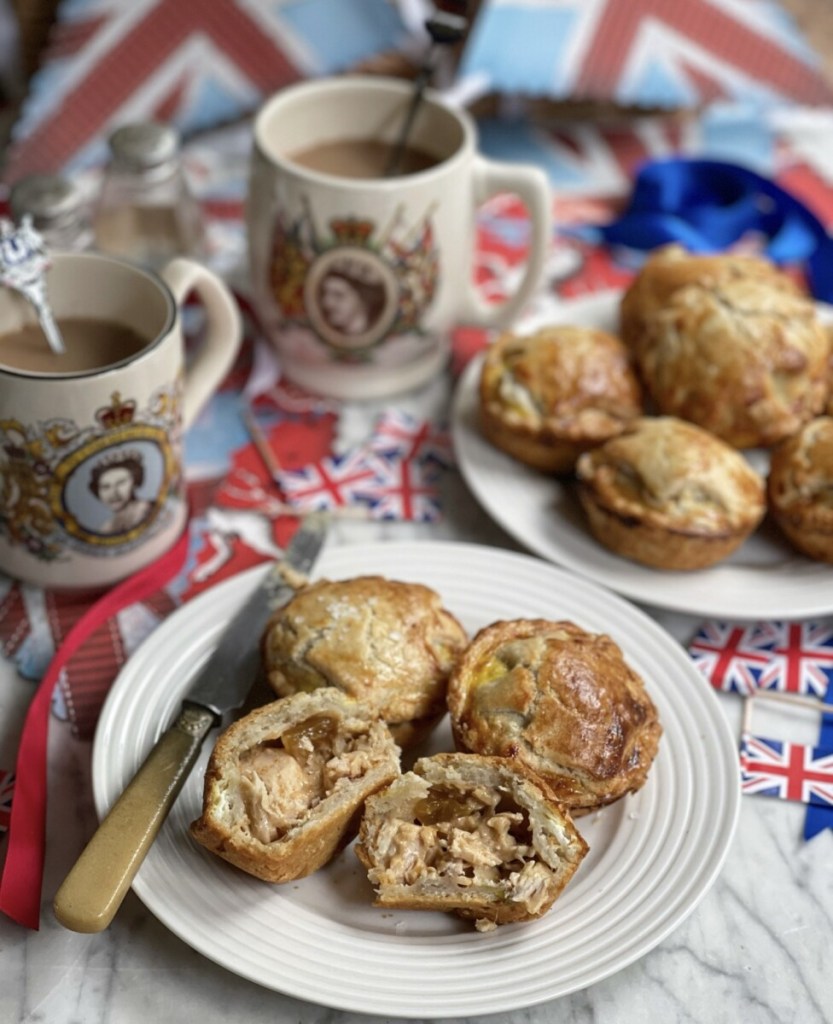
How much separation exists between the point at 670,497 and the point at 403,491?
0.43m

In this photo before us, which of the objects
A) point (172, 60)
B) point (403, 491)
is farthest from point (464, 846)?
point (172, 60)

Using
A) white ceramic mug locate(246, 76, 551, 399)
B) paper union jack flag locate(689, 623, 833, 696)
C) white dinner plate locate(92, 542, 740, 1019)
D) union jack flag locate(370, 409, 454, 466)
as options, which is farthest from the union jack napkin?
paper union jack flag locate(689, 623, 833, 696)

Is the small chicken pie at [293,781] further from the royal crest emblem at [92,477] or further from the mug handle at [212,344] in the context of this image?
the mug handle at [212,344]

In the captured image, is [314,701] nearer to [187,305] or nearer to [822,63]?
[187,305]

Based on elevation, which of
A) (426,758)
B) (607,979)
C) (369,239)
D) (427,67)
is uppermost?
(427,67)

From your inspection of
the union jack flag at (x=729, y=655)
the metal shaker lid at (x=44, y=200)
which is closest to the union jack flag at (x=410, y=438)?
the union jack flag at (x=729, y=655)

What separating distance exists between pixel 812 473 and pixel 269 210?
2.90 feet

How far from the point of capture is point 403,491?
176 cm

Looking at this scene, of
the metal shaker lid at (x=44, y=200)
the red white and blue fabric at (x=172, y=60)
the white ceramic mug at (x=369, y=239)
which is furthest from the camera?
the red white and blue fabric at (x=172, y=60)

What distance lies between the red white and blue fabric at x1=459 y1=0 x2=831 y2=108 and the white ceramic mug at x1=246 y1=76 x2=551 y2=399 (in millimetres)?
549

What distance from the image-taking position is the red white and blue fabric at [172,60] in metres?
2.28

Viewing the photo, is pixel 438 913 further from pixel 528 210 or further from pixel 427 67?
pixel 427 67

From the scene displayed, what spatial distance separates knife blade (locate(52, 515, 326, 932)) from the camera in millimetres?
1057

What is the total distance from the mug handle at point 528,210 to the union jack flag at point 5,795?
40.4 inches
